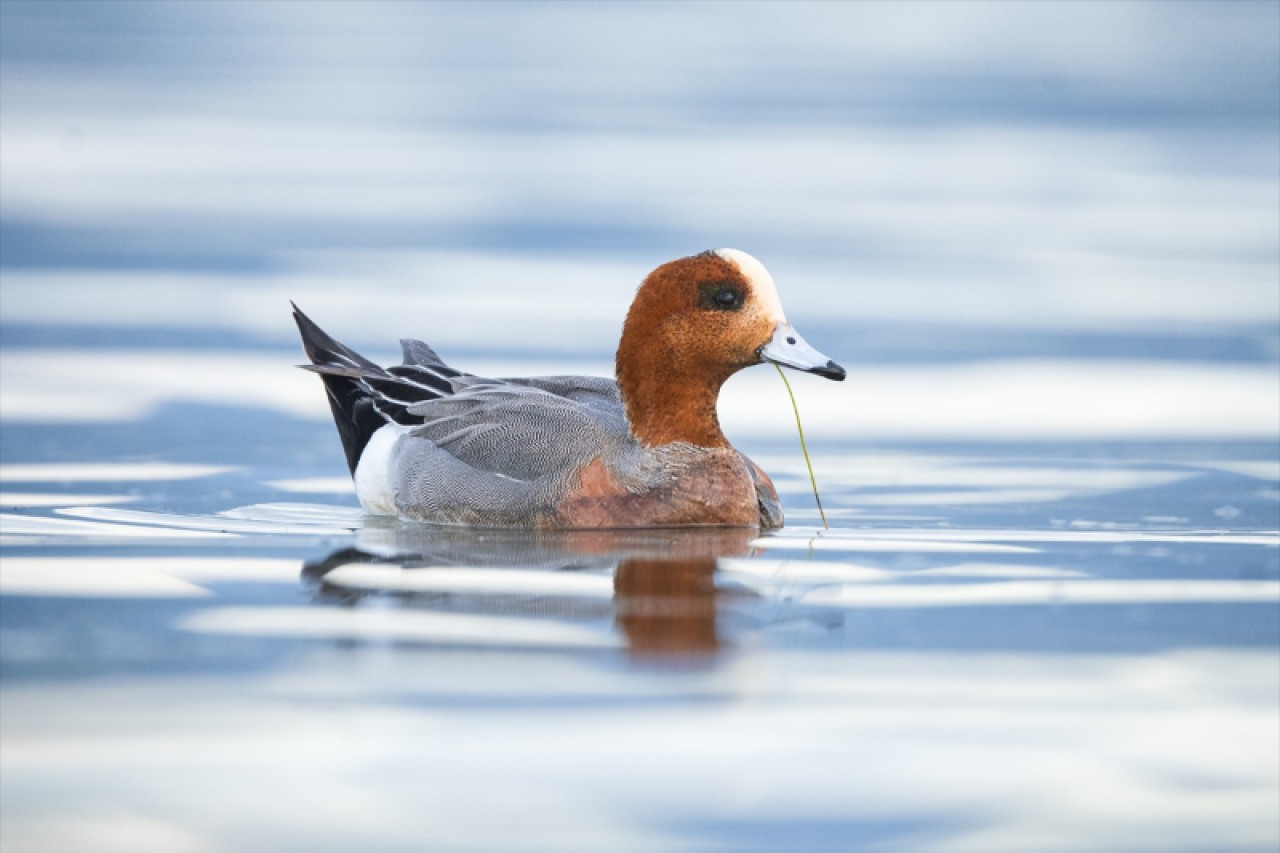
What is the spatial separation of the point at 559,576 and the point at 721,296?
1.61m

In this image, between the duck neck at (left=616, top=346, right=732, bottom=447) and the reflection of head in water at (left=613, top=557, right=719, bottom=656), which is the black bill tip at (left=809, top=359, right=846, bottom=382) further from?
the reflection of head in water at (left=613, top=557, right=719, bottom=656)

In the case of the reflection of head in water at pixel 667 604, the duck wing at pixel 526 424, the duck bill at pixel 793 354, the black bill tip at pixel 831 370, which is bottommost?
the reflection of head in water at pixel 667 604

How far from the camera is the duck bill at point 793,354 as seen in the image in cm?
780

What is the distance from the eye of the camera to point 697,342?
806 centimetres

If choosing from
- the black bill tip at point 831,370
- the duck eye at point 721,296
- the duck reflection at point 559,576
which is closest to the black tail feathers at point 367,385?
the duck reflection at point 559,576

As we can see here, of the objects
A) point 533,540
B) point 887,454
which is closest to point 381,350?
point 887,454

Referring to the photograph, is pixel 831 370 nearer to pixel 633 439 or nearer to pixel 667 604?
pixel 633 439

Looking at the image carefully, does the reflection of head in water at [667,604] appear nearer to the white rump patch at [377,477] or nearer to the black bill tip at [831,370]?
the black bill tip at [831,370]

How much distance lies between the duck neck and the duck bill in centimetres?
26

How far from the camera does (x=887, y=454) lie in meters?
9.34

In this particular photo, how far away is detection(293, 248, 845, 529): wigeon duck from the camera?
797 cm

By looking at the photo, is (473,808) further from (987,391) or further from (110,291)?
(110,291)

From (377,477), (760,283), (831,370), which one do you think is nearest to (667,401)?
(760,283)

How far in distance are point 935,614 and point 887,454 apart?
10.4 feet
